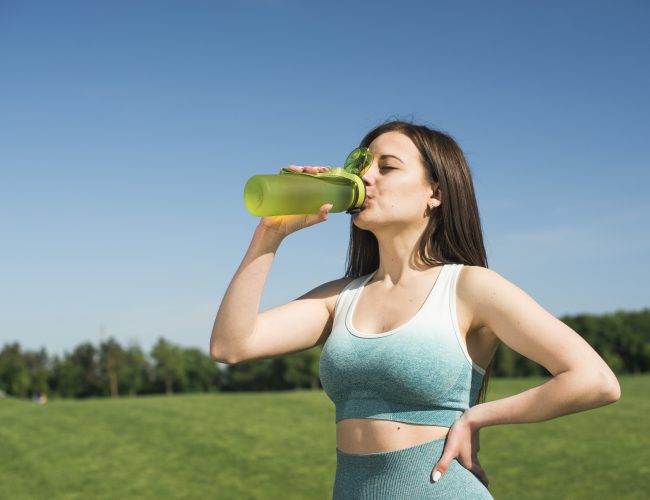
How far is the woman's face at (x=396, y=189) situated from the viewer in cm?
259

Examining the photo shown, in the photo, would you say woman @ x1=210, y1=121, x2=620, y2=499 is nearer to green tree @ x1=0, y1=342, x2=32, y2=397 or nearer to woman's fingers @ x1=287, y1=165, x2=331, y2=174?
woman's fingers @ x1=287, y1=165, x2=331, y2=174

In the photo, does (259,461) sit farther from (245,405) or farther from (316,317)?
(316,317)

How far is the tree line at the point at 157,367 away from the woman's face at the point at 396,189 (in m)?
55.8

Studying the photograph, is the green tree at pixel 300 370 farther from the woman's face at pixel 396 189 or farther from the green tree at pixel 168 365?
the woman's face at pixel 396 189

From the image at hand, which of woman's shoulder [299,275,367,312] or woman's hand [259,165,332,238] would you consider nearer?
woman's hand [259,165,332,238]

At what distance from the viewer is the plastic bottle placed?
2479mm

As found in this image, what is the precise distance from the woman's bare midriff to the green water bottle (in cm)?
75

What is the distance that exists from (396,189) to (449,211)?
0.22m

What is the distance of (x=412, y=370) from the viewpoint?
2.34 meters

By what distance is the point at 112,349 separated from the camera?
60.4m

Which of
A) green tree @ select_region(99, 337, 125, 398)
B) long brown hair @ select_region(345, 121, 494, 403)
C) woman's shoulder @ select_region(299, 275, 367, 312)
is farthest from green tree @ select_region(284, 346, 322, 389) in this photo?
long brown hair @ select_region(345, 121, 494, 403)

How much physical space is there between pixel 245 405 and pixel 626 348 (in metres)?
50.0

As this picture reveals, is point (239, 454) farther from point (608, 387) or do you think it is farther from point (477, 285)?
point (608, 387)

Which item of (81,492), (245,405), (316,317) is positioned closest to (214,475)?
(81,492)
